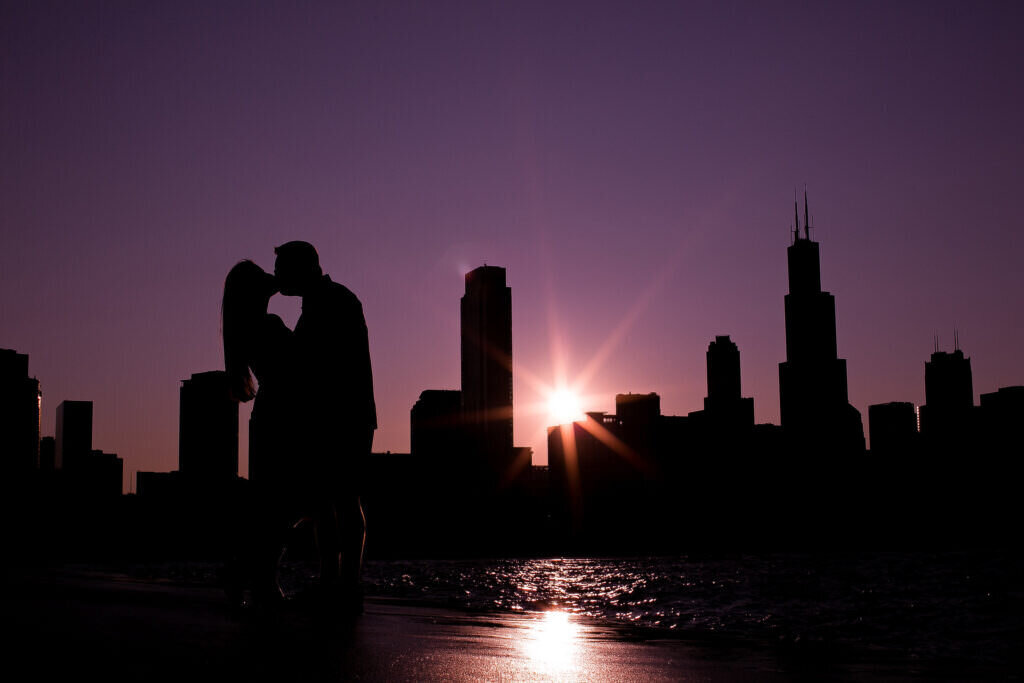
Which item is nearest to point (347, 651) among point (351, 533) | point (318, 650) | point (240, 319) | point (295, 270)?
point (318, 650)

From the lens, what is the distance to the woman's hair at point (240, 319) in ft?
17.6

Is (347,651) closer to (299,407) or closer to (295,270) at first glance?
(299,407)

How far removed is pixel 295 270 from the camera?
18.2 ft

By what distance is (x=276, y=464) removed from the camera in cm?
536

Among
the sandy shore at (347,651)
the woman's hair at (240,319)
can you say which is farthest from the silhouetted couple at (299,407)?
the sandy shore at (347,651)

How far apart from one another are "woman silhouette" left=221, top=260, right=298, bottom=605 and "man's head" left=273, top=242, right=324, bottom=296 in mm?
112

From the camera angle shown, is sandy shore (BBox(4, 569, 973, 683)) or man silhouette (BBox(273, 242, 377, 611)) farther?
man silhouette (BBox(273, 242, 377, 611))

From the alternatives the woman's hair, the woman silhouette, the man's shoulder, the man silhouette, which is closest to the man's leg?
the man silhouette

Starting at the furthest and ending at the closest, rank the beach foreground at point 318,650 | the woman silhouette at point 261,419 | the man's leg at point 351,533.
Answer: the man's leg at point 351,533
the woman silhouette at point 261,419
the beach foreground at point 318,650

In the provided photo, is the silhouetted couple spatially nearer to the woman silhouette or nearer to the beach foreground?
the woman silhouette

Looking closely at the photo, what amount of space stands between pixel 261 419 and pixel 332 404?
0.40 metres

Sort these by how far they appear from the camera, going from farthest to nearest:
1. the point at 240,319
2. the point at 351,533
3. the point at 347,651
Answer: the point at 351,533 < the point at 240,319 < the point at 347,651

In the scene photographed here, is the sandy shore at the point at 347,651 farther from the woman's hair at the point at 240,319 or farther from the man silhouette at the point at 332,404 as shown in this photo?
the woman's hair at the point at 240,319

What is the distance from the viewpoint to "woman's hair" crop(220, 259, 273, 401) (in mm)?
5363
